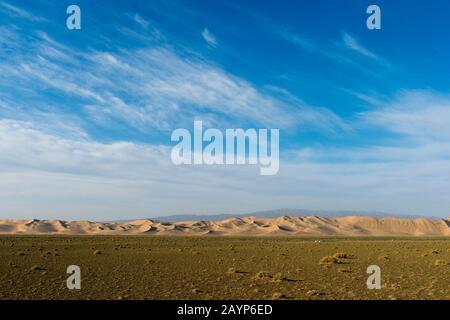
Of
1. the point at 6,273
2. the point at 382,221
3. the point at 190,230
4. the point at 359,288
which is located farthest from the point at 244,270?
the point at 382,221

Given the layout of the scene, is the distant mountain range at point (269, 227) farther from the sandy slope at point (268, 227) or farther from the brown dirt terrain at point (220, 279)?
the brown dirt terrain at point (220, 279)

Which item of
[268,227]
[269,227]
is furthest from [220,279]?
[268,227]

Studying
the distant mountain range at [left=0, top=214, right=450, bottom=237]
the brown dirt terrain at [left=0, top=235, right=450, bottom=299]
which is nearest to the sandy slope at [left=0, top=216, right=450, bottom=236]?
the distant mountain range at [left=0, top=214, right=450, bottom=237]

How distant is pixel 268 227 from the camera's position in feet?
448

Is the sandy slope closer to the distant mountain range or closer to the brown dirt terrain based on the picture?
the distant mountain range

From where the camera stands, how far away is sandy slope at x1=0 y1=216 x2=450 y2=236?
5034 inches

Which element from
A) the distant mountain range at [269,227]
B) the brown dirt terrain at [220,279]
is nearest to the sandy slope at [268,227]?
the distant mountain range at [269,227]

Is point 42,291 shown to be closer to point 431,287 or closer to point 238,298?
point 238,298

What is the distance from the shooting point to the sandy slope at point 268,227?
420 ft

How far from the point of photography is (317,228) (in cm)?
13800

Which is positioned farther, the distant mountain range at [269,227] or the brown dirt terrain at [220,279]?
the distant mountain range at [269,227]

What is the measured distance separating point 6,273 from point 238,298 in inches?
527

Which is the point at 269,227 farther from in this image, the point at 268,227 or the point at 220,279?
the point at 220,279
